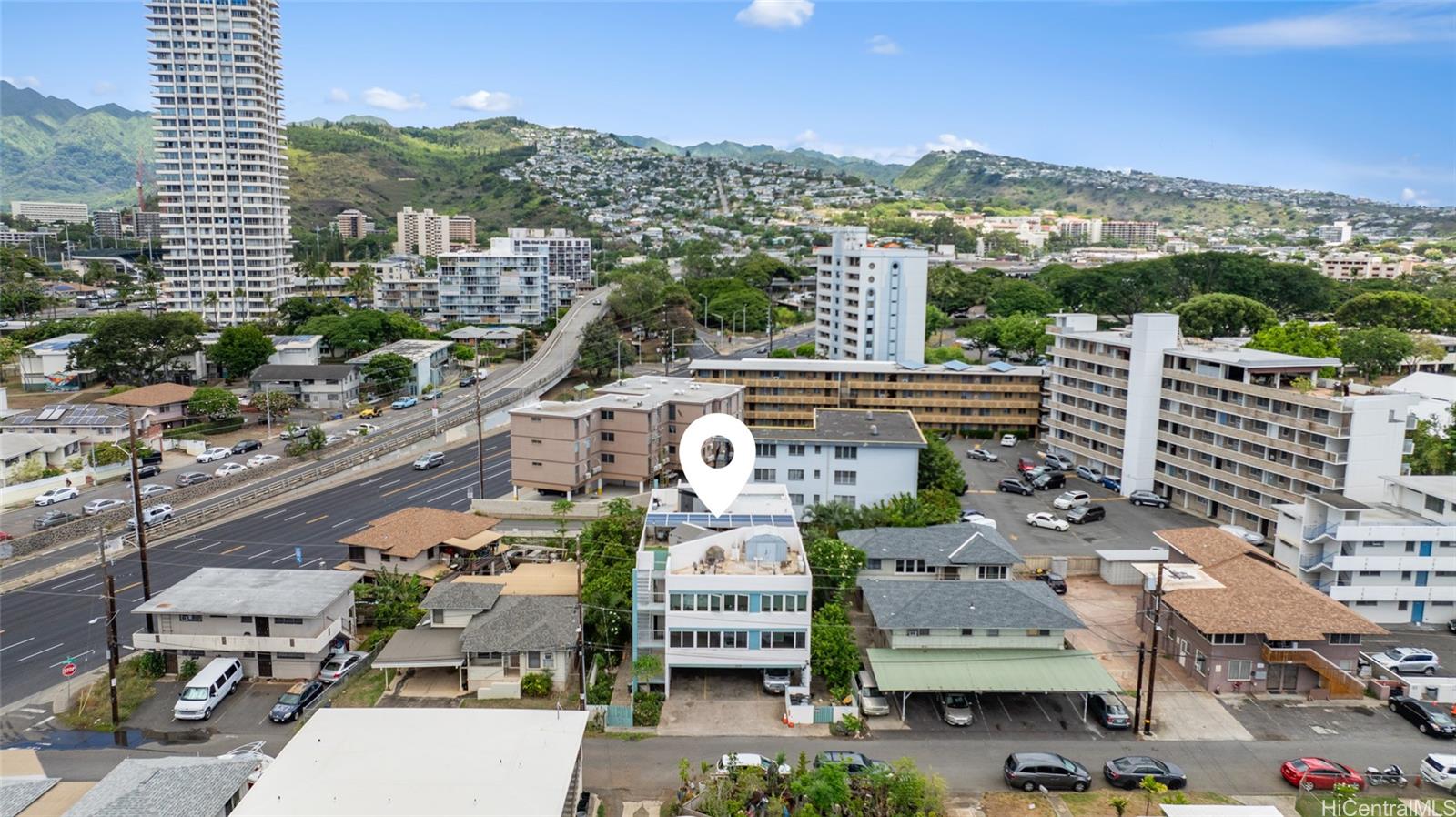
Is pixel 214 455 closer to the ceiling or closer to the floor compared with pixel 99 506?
closer to the ceiling

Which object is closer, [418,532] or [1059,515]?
[418,532]

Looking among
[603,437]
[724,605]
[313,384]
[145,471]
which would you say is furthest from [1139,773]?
[313,384]

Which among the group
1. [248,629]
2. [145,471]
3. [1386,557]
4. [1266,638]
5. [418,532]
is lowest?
[145,471]

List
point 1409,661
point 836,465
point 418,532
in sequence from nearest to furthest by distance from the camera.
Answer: point 1409,661 < point 418,532 < point 836,465

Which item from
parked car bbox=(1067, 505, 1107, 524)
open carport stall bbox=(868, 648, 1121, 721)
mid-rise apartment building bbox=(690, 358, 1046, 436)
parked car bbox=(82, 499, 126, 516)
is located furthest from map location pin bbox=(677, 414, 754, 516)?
parked car bbox=(82, 499, 126, 516)

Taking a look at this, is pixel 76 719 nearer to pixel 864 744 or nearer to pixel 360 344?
pixel 864 744

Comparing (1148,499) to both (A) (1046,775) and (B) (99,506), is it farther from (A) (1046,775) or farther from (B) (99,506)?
(B) (99,506)
